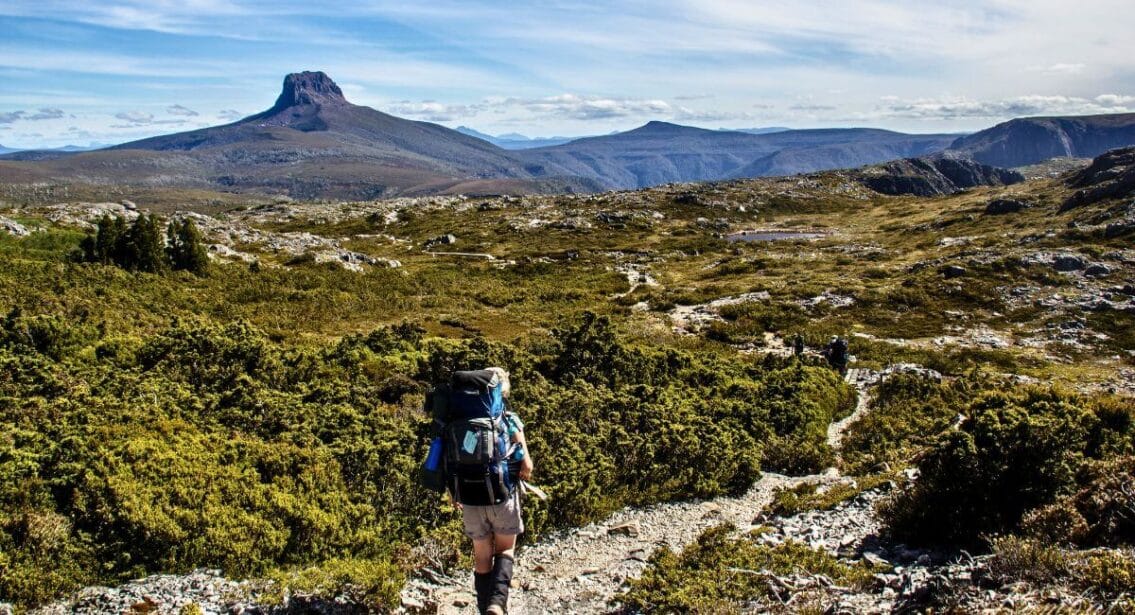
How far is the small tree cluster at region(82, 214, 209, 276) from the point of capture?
27906 mm

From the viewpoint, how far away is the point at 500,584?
21.4 ft

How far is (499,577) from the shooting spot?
6.54 meters

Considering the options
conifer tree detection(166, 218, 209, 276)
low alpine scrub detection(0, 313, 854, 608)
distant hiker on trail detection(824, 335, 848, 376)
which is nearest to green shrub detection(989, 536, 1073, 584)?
low alpine scrub detection(0, 313, 854, 608)

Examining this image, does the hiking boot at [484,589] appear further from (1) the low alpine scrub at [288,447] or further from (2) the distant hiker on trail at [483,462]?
(1) the low alpine scrub at [288,447]

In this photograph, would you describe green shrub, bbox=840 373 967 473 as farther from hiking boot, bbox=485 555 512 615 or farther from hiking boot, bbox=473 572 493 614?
hiking boot, bbox=473 572 493 614

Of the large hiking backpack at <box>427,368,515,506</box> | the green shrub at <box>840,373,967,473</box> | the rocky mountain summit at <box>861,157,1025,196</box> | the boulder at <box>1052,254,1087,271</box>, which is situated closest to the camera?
the large hiking backpack at <box>427,368,515,506</box>

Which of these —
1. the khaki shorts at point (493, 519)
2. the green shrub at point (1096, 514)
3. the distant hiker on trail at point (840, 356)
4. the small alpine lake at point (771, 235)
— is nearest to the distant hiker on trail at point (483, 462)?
the khaki shorts at point (493, 519)

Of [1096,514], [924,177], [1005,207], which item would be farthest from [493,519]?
[924,177]

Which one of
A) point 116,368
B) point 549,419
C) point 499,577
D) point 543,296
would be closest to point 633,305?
point 543,296

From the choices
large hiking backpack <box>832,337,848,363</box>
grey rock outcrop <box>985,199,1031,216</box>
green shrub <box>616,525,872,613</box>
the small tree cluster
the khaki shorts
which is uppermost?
grey rock outcrop <box>985,199,1031,216</box>

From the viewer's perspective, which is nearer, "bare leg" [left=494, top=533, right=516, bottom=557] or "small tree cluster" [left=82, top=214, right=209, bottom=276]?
"bare leg" [left=494, top=533, right=516, bottom=557]

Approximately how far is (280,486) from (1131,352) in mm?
34708

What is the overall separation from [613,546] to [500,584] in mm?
3243

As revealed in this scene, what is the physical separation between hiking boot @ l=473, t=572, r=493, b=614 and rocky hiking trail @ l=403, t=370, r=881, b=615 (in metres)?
0.69
